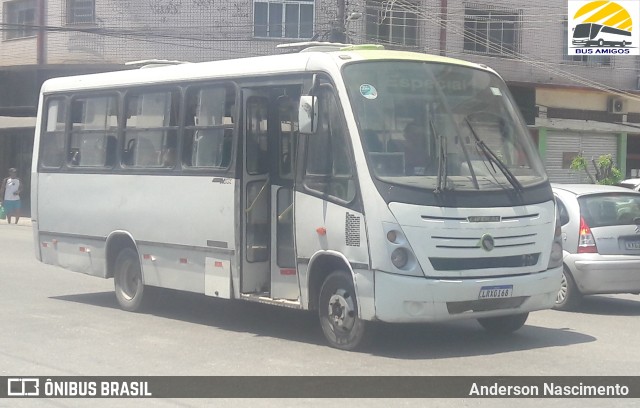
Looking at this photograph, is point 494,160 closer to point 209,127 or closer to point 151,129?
point 209,127

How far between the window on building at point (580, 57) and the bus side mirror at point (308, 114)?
24.0 m

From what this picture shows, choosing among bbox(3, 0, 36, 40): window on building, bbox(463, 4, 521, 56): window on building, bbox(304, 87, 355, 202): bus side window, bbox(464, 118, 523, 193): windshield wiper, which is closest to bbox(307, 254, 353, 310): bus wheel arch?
bbox(304, 87, 355, 202): bus side window

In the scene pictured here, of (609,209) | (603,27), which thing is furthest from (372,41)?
(609,209)

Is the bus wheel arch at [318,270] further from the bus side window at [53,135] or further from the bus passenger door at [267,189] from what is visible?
the bus side window at [53,135]

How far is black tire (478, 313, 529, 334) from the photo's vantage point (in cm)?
1064

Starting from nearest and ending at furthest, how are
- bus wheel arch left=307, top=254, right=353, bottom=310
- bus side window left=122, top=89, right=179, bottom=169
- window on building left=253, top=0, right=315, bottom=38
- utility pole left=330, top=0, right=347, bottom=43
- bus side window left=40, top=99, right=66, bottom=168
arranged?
bus wheel arch left=307, top=254, right=353, bottom=310, bus side window left=122, top=89, right=179, bottom=169, bus side window left=40, top=99, right=66, bottom=168, utility pole left=330, top=0, right=347, bottom=43, window on building left=253, top=0, right=315, bottom=38

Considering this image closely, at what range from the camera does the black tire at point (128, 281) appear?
41.9ft

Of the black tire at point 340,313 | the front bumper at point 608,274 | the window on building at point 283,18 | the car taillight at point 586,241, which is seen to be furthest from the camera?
the window on building at point 283,18

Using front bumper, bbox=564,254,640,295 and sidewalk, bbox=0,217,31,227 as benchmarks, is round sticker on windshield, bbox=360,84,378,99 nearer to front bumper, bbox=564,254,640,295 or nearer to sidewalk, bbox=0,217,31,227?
front bumper, bbox=564,254,640,295

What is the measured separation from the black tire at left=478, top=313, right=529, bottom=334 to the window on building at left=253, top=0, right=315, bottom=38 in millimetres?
19682

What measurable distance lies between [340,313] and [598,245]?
4273mm

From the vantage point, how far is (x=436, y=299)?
929 centimetres

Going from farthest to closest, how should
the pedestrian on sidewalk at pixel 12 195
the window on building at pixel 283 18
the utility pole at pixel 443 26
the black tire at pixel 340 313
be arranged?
the utility pole at pixel 443 26
the pedestrian on sidewalk at pixel 12 195
the window on building at pixel 283 18
the black tire at pixel 340 313

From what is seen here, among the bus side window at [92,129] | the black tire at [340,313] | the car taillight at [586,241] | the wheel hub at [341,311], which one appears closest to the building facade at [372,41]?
the bus side window at [92,129]
